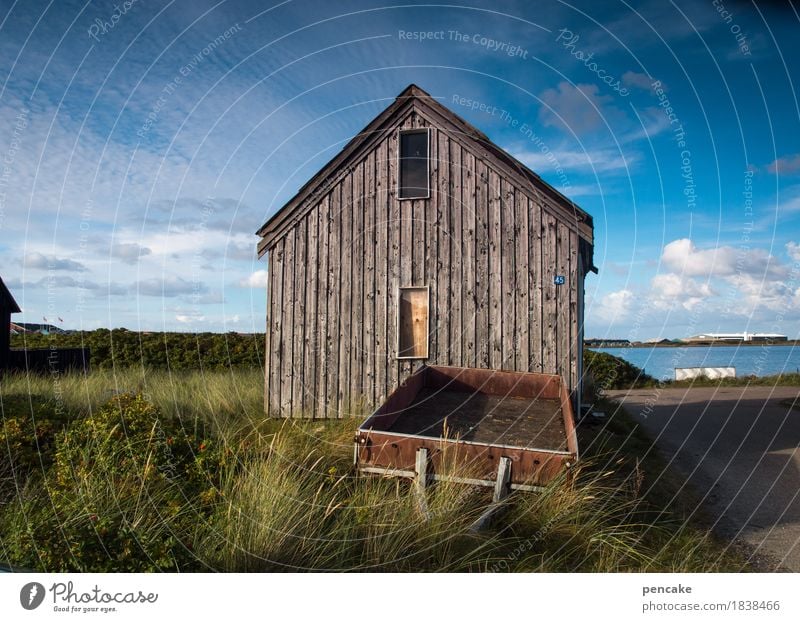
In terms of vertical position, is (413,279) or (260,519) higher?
(413,279)

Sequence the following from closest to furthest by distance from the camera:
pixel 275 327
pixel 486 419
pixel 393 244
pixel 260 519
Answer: pixel 260 519, pixel 486 419, pixel 393 244, pixel 275 327

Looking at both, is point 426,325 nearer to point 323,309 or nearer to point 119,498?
point 323,309

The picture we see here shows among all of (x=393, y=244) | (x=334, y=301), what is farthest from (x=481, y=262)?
(x=334, y=301)

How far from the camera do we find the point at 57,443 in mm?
5996

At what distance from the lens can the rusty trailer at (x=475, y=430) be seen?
18.4 ft

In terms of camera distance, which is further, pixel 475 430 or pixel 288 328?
pixel 288 328

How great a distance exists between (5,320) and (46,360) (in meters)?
2.17

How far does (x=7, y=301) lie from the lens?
18.1 meters

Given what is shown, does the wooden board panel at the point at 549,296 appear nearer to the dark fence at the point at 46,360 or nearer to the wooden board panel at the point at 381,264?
the wooden board panel at the point at 381,264

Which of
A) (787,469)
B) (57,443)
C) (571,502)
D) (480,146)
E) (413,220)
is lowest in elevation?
(787,469)
